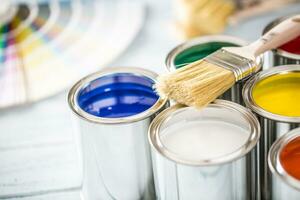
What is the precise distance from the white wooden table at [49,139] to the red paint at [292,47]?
252 mm

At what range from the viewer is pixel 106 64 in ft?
3.65

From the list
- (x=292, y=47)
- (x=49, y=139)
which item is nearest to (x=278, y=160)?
(x=292, y=47)

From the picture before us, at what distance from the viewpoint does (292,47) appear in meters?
0.85

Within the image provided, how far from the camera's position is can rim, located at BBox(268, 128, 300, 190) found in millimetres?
637

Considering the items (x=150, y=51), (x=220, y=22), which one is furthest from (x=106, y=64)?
(x=220, y=22)

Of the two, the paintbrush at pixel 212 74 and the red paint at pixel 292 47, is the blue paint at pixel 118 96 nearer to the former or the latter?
the paintbrush at pixel 212 74

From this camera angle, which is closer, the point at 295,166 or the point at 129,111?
the point at 295,166

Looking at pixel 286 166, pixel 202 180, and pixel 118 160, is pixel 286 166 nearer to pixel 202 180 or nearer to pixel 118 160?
pixel 202 180

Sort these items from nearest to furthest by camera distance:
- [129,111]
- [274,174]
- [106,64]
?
[274,174] < [129,111] < [106,64]

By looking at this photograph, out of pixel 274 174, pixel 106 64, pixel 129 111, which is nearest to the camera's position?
pixel 274 174

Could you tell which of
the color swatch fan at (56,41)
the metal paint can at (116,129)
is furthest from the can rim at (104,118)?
the color swatch fan at (56,41)

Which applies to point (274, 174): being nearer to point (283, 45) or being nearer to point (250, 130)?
point (250, 130)

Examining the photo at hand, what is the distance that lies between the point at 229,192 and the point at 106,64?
48 centimetres

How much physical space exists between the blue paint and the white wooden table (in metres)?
0.14
